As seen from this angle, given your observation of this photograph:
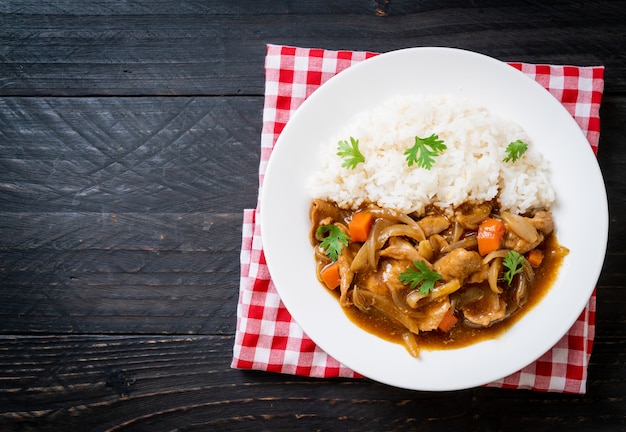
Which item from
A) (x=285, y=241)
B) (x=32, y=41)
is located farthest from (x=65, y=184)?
(x=285, y=241)

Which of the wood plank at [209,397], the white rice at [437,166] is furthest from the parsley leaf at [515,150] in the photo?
the wood plank at [209,397]

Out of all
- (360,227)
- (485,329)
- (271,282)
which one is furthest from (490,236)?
(271,282)

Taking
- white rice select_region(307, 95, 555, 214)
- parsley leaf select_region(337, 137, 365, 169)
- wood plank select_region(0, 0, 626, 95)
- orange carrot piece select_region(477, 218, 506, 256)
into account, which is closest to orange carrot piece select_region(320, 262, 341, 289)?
white rice select_region(307, 95, 555, 214)

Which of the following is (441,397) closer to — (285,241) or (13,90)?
(285,241)

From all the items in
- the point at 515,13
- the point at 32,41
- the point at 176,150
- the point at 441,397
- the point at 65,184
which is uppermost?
the point at 515,13

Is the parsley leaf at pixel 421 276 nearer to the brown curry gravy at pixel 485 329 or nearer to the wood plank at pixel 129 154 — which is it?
the brown curry gravy at pixel 485 329

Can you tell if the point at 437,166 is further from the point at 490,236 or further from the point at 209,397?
the point at 209,397
